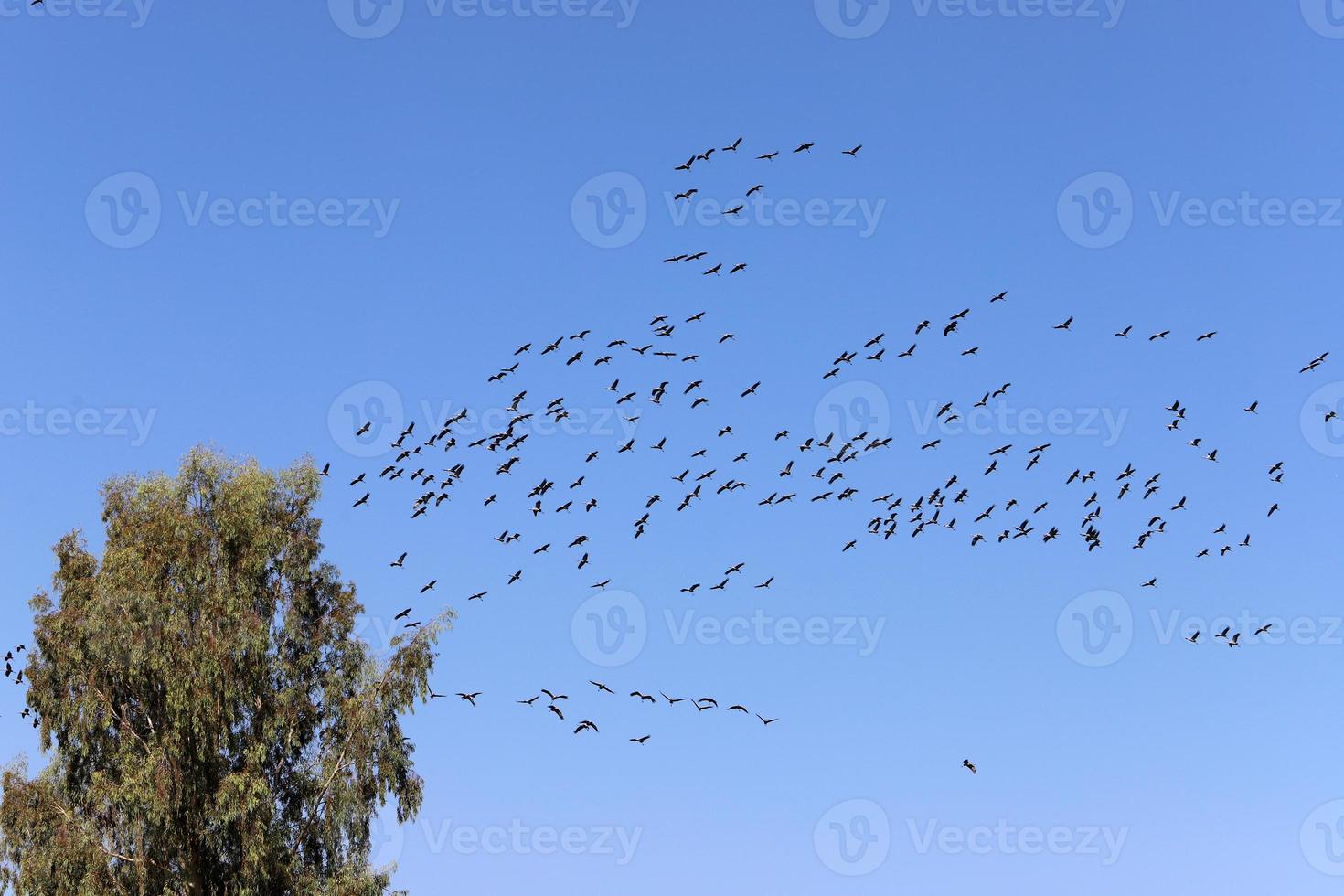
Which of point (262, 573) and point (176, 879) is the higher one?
point (262, 573)

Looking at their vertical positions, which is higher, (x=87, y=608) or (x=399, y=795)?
(x=87, y=608)

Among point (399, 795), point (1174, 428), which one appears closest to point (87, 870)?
point (399, 795)

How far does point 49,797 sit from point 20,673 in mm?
3434

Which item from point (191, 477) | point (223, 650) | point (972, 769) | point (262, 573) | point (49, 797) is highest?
point (191, 477)

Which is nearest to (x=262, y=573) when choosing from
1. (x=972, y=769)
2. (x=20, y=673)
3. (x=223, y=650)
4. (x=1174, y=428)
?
(x=223, y=650)

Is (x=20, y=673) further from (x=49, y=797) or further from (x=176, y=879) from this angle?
(x=176, y=879)

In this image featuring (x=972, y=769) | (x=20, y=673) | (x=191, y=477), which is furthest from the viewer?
(x=191, y=477)

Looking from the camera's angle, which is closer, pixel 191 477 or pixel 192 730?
pixel 192 730

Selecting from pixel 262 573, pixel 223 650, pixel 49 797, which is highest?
pixel 262 573

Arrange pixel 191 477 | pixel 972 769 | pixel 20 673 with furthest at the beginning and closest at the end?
pixel 191 477
pixel 20 673
pixel 972 769

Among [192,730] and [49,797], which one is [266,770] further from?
[49,797]

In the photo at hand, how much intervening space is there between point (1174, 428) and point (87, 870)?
28394 millimetres

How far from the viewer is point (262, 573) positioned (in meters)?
41.2

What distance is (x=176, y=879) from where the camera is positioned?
37.9 metres
